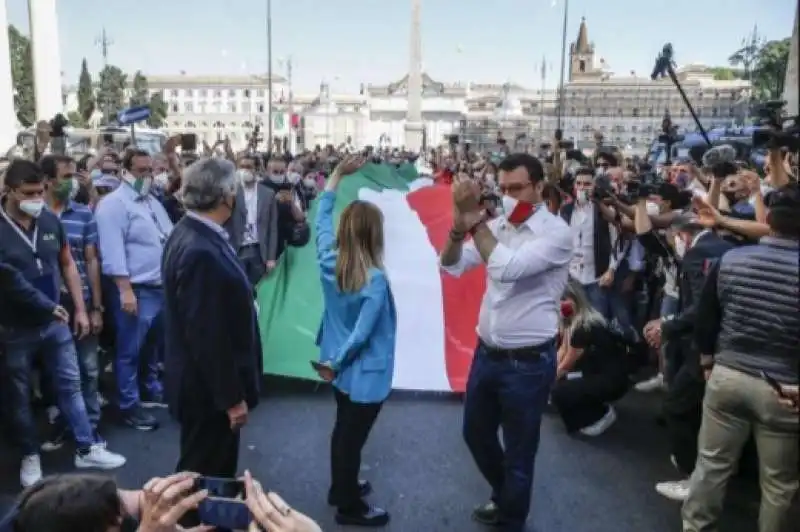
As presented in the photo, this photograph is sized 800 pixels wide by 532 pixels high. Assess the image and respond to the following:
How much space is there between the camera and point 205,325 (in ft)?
9.64

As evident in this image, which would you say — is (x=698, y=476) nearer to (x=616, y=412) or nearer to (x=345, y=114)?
(x=616, y=412)

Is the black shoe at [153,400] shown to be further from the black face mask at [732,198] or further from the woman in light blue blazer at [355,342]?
the black face mask at [732,198]

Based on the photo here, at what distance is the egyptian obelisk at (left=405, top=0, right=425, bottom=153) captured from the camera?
45.1 metres

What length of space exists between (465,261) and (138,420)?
9.13 feet

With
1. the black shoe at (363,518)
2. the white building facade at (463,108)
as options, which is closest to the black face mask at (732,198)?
the black shoe at (363,518)

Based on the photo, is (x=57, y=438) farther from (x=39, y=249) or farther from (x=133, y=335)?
(x=39, y=249)

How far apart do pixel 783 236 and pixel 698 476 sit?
117cm

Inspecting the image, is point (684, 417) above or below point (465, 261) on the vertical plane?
below

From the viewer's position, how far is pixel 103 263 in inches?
197

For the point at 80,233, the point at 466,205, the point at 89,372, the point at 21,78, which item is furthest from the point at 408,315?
the point at 21,78

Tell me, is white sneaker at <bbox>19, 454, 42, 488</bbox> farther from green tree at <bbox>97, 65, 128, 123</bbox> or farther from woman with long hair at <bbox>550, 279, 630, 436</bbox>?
green tree at <bbox>97, 65, 128, 123</bbox>

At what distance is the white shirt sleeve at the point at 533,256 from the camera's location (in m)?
3.24

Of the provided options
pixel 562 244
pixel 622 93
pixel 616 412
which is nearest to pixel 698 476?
pixel 562 244

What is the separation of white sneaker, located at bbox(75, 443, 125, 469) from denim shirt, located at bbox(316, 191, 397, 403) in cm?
168
